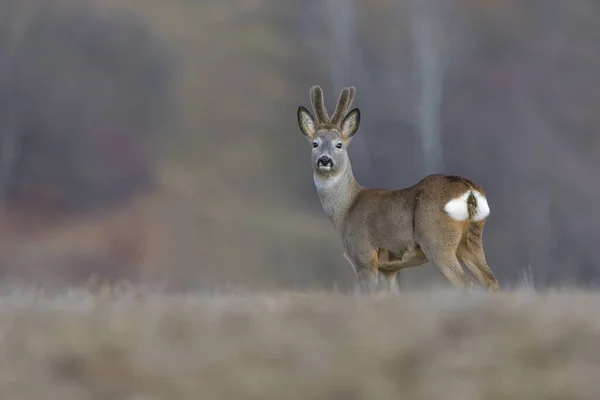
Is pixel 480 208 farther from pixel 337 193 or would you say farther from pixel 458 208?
pixel 337 193

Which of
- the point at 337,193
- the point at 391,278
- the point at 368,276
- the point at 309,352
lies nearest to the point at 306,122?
the point at 337,193

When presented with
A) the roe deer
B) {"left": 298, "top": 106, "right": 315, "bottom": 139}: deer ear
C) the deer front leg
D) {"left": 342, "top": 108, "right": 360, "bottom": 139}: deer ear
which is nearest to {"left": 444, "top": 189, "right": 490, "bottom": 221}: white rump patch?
the roe deer

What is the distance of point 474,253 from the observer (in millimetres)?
9172

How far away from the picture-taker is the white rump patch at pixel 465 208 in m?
8.97

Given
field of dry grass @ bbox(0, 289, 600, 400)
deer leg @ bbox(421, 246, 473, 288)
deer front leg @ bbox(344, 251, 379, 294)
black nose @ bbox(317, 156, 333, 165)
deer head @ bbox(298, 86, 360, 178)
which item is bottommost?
field of dry grass @ bbox(0, 289, 600, 400)

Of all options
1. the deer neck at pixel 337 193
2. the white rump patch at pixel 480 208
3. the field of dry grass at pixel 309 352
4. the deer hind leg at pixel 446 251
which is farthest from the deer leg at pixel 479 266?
the field of dry grass at pixel 309 352

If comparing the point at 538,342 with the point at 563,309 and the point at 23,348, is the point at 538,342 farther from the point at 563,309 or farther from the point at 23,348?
the point at 23,348

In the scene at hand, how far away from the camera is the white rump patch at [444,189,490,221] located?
29.4ft

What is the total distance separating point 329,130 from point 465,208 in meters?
2.01

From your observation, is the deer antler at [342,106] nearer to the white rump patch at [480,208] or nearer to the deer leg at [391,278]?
the deer leg at [391,278]

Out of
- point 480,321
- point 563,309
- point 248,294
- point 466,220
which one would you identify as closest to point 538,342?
point 480,321

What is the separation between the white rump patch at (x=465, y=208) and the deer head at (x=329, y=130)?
166 centimetres

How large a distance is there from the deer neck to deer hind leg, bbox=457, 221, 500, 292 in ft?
4.24

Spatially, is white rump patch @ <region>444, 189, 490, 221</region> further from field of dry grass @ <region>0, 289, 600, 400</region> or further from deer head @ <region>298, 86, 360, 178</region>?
field of dry grass @ <region>0, 289, 600, 400</region>
